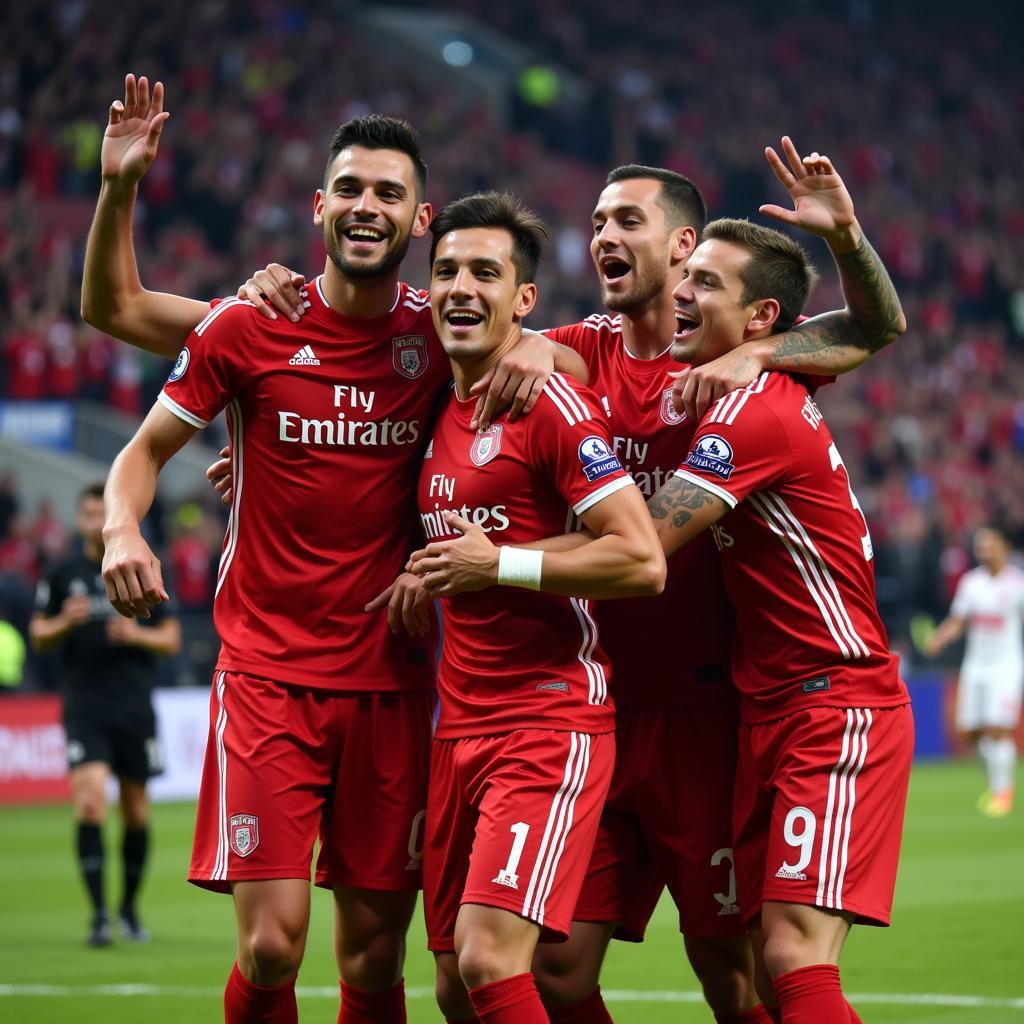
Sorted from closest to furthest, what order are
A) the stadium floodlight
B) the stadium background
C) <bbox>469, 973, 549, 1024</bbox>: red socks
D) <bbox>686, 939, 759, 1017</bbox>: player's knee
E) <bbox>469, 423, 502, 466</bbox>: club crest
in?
<bbox>469, 973, 549, 1024</bbox>: red socks < <bbox>469, 423, 502, 466</bbox>: club crest < <bbox>686, 939, 759, 1017</bbox>: player's knee < the stadium background < the stadium floodlight

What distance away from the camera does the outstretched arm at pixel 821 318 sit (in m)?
5.50

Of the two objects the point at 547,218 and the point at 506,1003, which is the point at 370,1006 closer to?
the point at 506,1003

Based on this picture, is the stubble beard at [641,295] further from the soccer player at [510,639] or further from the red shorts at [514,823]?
the red shorts at [514,823]

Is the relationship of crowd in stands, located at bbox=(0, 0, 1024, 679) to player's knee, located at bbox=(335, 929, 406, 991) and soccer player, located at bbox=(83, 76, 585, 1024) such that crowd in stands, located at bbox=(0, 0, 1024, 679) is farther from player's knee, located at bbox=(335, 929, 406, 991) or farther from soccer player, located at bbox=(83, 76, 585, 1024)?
player's knee, located at bbox=(335, 929, 406, 991)

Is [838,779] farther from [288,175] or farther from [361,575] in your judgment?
[288,175]

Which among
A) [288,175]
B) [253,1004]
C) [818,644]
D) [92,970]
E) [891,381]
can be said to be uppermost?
[288,175]

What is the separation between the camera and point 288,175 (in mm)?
25516

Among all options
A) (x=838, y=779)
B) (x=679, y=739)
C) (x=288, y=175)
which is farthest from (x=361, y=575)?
(x=288, y=175)

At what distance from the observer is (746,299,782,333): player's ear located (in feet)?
18.9

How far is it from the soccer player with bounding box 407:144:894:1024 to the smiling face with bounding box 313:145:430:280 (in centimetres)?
73

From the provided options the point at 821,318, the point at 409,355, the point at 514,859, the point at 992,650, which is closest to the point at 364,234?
the point at 409,355

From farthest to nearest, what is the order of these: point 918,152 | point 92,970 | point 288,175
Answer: point 918,152 → point 288,175 → point 92,970

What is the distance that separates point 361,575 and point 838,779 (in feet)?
5.23

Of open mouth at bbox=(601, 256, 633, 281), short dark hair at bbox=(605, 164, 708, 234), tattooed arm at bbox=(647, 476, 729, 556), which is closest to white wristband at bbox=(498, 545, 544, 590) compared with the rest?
tattooed arm at bbox=(647, 476, 729, 556)
